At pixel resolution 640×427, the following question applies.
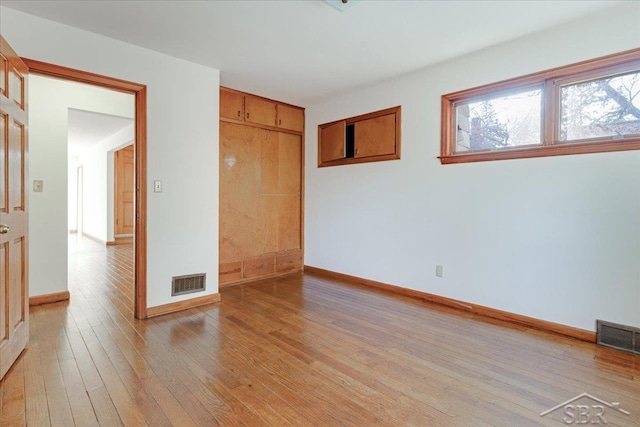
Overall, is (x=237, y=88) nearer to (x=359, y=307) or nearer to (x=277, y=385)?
(x=359, y=307)

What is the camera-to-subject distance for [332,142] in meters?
4.60

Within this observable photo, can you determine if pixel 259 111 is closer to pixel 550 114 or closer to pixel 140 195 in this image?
pixel 140 195

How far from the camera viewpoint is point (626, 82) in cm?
244

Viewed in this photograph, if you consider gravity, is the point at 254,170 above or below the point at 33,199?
above

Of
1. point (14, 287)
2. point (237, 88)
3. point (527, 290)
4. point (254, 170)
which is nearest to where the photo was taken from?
point (14, 287)

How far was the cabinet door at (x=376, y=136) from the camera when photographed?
12.8 feet

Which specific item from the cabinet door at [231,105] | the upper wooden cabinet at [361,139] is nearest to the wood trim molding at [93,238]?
the cabinet door at [231,105]

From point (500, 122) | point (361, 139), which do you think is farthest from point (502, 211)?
point (361, 139)

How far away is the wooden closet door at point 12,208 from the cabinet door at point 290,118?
2861 millimetres

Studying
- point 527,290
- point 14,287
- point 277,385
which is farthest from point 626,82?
point 14,287

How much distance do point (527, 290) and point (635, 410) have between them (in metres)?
1.24

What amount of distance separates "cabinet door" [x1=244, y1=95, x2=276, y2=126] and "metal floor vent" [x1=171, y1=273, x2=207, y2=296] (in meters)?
2.15

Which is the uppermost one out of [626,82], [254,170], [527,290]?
[626,82]

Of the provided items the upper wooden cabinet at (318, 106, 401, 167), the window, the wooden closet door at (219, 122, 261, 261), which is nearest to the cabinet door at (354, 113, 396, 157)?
→ the upper wooden cabinet at (318, 106, 401, 167)
